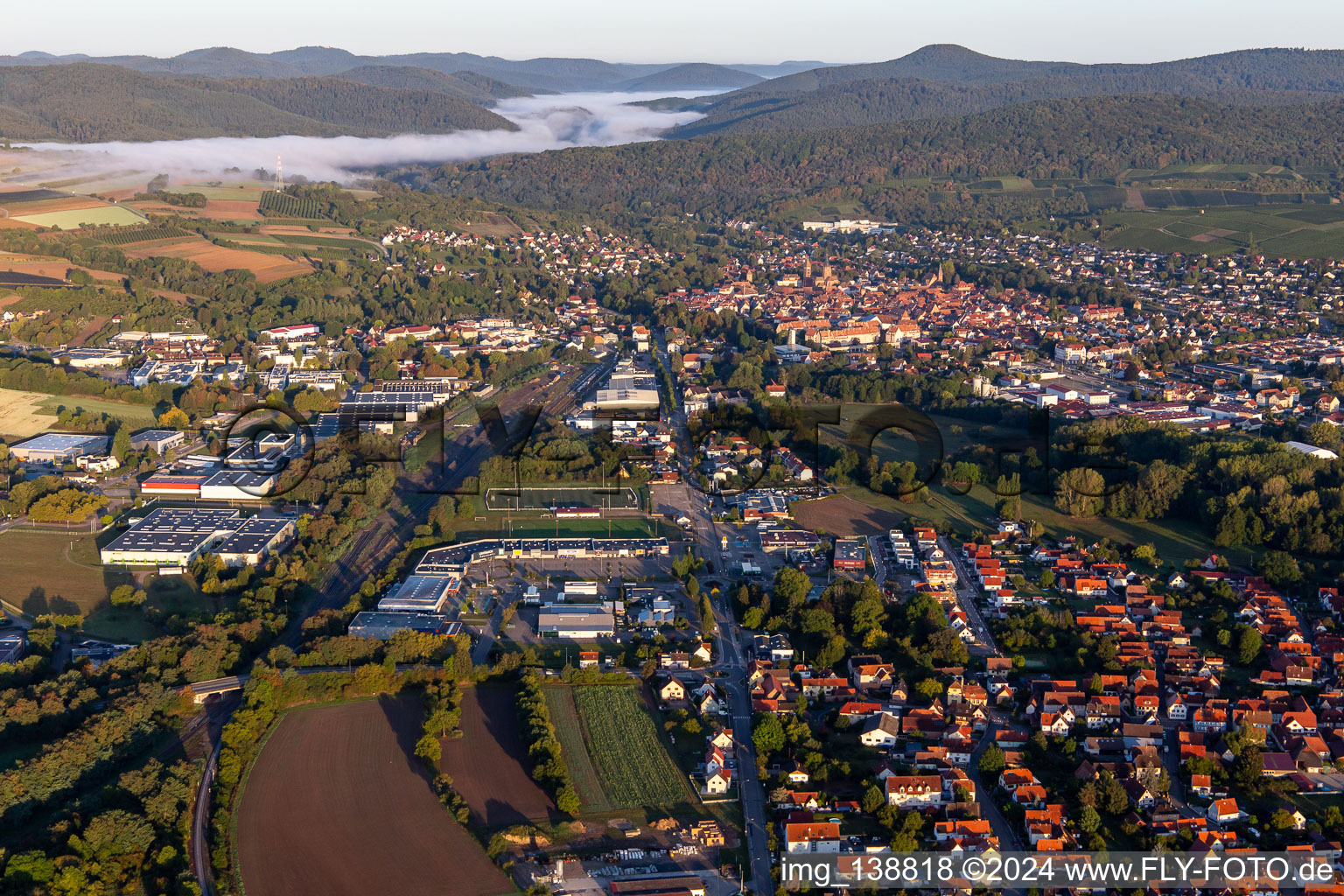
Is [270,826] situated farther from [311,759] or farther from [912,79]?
[912,79]

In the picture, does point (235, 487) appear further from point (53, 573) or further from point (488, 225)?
point (488, 225)

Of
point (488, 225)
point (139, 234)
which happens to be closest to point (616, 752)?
point (139, 234)

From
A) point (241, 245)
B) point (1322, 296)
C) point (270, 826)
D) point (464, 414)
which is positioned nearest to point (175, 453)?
point (464, 414)

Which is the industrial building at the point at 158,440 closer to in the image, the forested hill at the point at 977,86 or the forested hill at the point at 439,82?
the forested hill at the point at 977,86

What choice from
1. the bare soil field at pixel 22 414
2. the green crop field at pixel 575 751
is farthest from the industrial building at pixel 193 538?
the bare soil field at pixel 22 414

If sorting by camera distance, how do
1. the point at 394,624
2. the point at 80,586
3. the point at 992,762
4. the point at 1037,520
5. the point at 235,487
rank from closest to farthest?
the point at 992,762, the point at 394,624, the point at 80,586, the point at 1037,520, the point at 235,487

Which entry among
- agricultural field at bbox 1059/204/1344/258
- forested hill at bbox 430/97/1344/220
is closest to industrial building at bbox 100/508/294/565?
agricultural field at bbox 1059/204/1344/258

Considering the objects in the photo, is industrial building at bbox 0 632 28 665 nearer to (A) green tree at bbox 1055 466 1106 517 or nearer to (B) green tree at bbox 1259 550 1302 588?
(A) green tree at bbox 1055 466 1106 517
